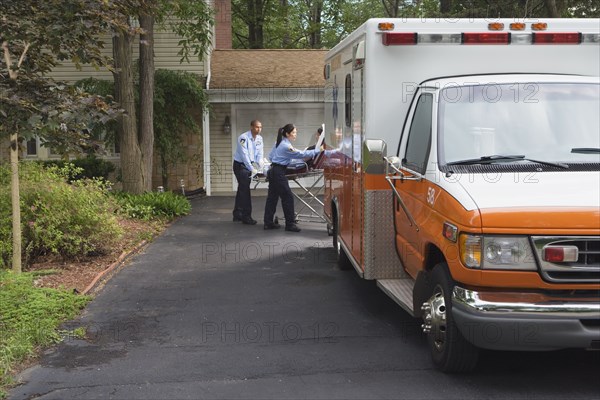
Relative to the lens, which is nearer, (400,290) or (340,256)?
(400,290)

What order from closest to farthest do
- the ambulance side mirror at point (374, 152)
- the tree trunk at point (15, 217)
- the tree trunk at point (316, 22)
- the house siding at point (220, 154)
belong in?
the ambulance side mirror at point (374, 152) → the tree trunk at point (15, 217) → the house siding at point (220, 154) → the tree trunk at point (316, 22)

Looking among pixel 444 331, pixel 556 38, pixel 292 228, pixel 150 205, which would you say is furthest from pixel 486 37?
pixel 150 205

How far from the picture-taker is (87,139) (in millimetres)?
7754

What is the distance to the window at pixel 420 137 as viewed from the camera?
17.7 feet

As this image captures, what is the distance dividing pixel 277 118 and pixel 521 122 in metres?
13.6

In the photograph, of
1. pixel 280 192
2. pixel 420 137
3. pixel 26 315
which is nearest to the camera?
pixel 420 137

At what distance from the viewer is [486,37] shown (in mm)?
5934

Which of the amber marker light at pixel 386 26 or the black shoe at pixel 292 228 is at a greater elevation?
the amber marker light at pixel 386 26

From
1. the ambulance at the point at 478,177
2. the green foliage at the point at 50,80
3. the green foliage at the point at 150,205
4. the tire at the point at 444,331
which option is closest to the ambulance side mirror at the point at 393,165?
the ambulance at the point at 478,177

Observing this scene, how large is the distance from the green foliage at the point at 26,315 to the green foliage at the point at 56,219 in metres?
0.78

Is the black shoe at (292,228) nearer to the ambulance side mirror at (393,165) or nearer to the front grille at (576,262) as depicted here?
the ambulance side mirror at (393,165)

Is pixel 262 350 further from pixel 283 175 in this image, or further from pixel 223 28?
pixel 223 28

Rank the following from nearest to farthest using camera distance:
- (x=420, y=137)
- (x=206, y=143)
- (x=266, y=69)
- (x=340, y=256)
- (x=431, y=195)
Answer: (x=431, y=195), (x=420, y=137), (x=340, y=256), (x=206, y=143), (x=266, y=69)

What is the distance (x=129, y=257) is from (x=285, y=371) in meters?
5.07
